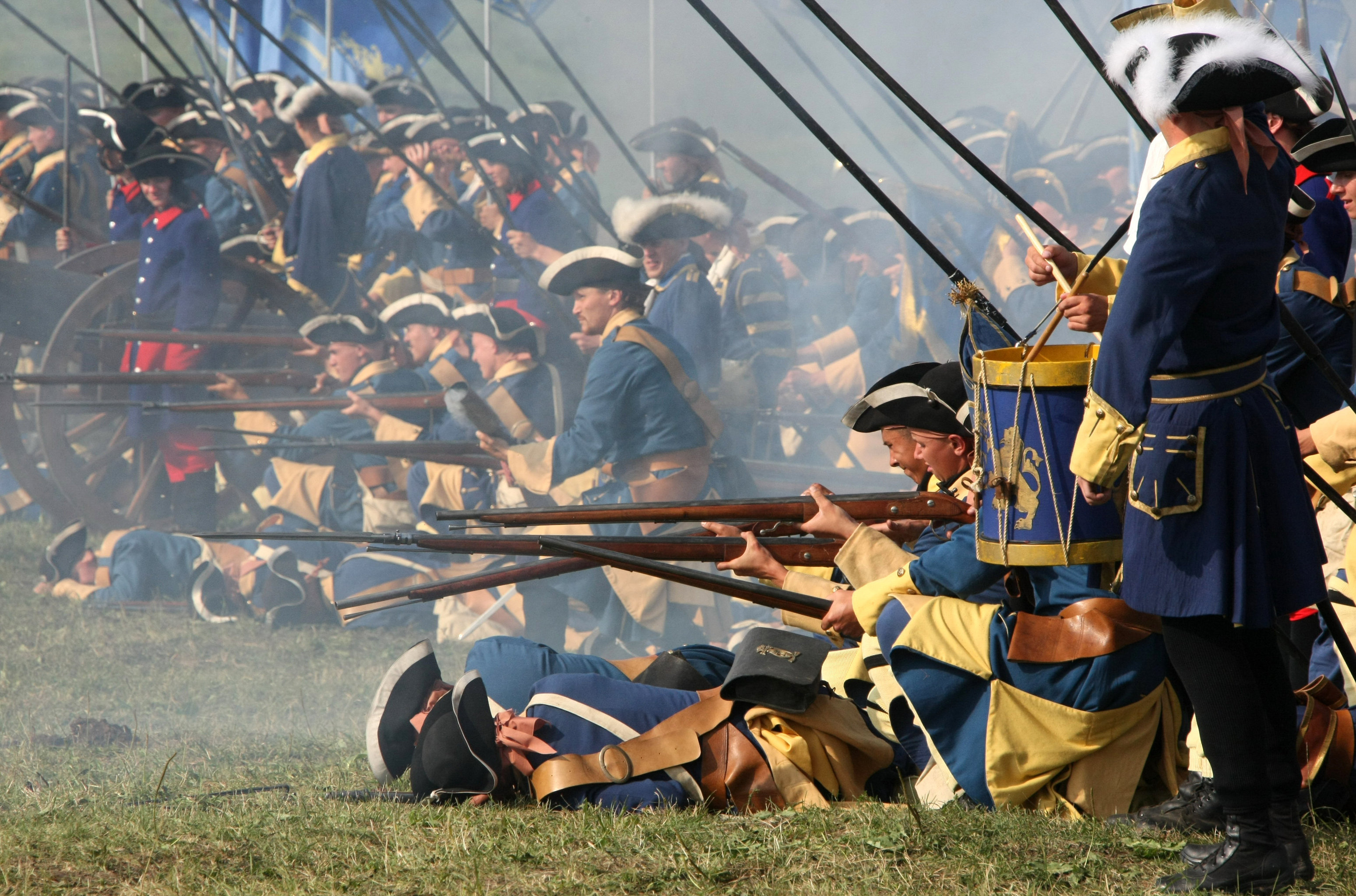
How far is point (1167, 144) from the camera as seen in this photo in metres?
2.00

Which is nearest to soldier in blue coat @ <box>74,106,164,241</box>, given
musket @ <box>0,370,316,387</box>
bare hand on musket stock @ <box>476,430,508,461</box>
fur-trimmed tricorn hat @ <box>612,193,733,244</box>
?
musket @ <box>0,370,316,387</box>

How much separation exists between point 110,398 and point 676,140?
403 centimetres

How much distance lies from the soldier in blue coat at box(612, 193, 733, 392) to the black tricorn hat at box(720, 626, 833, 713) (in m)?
3.62

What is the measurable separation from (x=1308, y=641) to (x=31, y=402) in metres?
7.73

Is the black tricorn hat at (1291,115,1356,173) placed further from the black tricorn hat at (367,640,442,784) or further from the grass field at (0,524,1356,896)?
the black tricorn hat at (367,640,442,784)

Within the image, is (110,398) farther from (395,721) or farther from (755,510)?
(755,510)

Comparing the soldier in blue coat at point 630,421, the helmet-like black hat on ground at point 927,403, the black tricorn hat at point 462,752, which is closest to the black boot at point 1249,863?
the helmet-like black hat on ground at point 927,403

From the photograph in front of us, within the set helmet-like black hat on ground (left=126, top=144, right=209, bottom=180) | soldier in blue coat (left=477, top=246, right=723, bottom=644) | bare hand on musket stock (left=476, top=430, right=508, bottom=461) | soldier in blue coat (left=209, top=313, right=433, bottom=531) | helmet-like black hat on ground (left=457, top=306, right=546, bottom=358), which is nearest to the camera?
soldier in blue coat (left=477, top=246, right=723, bottom=644)

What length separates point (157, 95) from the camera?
817 cm

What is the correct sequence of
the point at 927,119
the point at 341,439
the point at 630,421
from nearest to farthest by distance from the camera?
the point at 927,119, the point at 630,421, the point at 341,439

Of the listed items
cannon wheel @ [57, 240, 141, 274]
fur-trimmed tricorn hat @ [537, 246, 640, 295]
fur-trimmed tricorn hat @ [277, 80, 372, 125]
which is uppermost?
fur-trimmed tricorn hat @ [277, 80, 372, 125]

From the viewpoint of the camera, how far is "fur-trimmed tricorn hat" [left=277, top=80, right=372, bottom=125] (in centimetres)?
785

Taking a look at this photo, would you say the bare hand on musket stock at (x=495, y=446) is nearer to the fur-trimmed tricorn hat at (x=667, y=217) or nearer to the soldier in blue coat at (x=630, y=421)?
the soldier in blue coat at (x=630, y=421)

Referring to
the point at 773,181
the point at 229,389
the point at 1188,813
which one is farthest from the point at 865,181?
the point at 229,389
